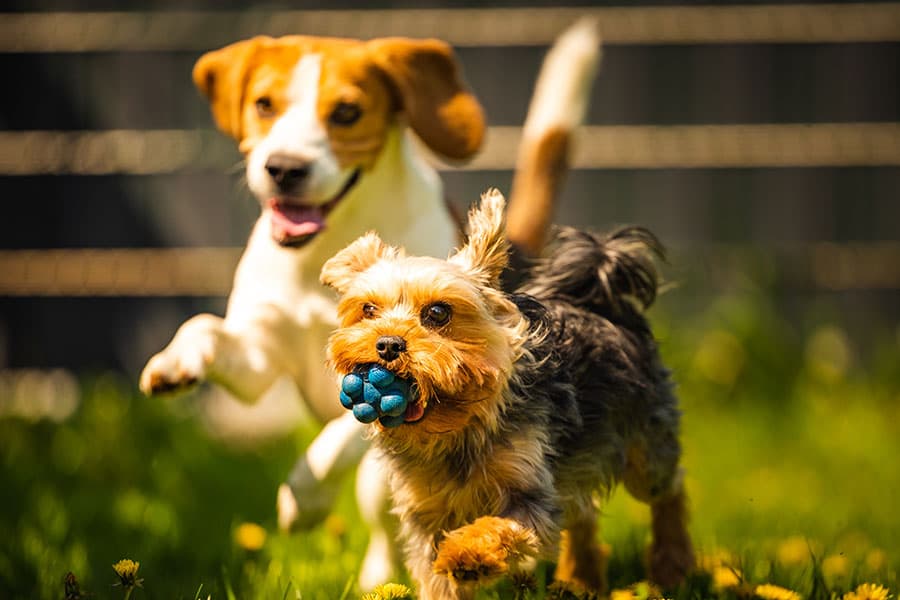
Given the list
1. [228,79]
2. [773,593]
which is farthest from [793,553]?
[228,79]

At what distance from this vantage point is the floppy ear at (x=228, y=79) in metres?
3.88

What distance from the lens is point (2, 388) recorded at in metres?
7.19

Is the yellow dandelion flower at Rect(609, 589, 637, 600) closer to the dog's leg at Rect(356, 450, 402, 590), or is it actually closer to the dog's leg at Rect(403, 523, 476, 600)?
the dog's leg at Rect(403, 523, 476, 600)

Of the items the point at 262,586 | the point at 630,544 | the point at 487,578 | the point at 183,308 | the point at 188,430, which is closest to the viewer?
the point at 487,578

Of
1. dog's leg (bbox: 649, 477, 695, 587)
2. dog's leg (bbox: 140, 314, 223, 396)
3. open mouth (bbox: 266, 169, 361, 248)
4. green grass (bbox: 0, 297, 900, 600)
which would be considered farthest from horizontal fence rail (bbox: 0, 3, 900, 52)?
dog's leg (bbox: 649, 477, 695, 587)

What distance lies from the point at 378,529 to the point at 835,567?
134 centimetres

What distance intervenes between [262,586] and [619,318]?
1.22 m

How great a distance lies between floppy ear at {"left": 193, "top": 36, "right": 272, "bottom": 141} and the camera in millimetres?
3882

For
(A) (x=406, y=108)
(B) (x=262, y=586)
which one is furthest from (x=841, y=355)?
(B) (x=262, y=586)

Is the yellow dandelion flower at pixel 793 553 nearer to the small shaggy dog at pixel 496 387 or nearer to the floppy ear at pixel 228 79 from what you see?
the small shaggy dog at pixel 496 387

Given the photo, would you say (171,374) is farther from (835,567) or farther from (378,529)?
(835,567)

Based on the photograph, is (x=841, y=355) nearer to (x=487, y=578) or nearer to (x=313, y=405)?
(x=313, y=405)

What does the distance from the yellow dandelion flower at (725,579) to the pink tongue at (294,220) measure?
151 centimetres

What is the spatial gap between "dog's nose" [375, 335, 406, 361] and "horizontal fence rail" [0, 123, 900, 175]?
498cm
